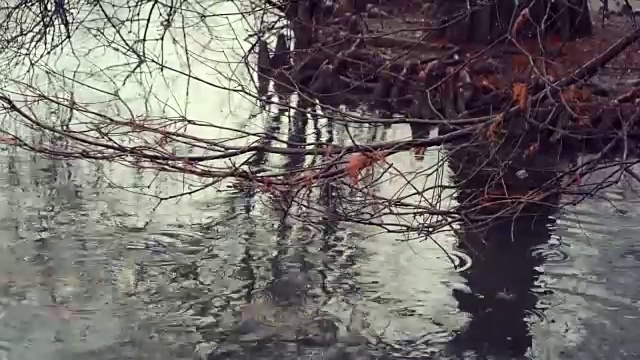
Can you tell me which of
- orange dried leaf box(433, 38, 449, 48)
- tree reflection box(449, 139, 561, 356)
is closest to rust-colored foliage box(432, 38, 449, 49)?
orange dried leaf box(433, 38, 449, 48)

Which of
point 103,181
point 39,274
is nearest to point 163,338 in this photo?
point 39,274

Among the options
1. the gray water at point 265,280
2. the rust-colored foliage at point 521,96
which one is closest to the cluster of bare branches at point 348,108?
the rust-colored foliage at point 521,96

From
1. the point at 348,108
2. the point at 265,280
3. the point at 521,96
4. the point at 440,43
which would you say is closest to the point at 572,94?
the point at 521,96

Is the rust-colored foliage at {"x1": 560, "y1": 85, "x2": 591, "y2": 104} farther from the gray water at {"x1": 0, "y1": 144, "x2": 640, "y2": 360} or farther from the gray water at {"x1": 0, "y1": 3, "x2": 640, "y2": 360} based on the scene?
the gray water at {"x1": 0, "y1": 144, "x2": 640, "y2": 360}

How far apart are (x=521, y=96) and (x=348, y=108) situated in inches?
403

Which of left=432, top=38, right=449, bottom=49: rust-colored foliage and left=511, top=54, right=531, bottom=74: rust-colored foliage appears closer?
left=511, top=54, right=531, bottom=74: rust-colored foliage

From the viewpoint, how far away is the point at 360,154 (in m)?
5.41

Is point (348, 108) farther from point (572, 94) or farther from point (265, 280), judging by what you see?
point (572, 94)

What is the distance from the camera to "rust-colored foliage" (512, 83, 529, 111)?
16.5ft

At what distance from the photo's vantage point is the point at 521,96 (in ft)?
16.5

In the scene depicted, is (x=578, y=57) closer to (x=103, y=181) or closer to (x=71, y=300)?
(x=103, y=181)

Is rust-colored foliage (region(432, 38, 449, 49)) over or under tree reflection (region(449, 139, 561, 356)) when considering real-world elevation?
over

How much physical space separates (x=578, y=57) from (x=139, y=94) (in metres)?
6.80

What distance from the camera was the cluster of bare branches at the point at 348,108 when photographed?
5734 millimetres
